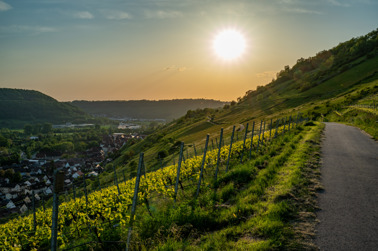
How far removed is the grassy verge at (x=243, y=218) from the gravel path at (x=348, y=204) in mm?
386

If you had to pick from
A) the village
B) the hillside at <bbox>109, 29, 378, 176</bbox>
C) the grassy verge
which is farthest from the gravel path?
the hillside at <bbox>109, 29, 378, 176</bbox>

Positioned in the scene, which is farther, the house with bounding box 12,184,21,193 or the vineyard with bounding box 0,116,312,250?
the house with bounding box 12,184,21,193

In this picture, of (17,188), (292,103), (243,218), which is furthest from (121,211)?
(292,103)

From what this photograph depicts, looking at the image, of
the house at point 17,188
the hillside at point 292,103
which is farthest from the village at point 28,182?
the hillside at point 292,103

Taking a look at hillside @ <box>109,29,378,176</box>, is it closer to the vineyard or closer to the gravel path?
the gravel path

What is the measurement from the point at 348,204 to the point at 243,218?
3.43 m

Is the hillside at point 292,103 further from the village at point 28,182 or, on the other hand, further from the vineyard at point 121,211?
the vineyard at point 121,211

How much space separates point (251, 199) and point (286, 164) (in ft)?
17.6

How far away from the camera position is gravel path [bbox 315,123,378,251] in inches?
220

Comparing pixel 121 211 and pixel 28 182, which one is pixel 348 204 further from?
pixel 28 182

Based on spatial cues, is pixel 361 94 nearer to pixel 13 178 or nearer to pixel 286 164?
pixel 286 164

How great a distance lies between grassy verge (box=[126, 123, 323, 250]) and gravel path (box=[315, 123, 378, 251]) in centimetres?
39

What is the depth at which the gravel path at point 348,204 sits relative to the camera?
559 centimetres

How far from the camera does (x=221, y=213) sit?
309 inches
